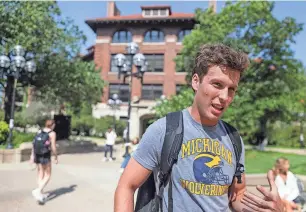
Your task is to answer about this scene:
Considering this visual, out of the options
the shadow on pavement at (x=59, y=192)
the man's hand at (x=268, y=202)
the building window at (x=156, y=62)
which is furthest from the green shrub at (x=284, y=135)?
the man's hand at (x=268, y=202)

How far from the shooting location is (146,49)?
35.7 m

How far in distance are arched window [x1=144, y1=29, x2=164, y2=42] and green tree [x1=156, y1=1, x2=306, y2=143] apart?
53.5ft

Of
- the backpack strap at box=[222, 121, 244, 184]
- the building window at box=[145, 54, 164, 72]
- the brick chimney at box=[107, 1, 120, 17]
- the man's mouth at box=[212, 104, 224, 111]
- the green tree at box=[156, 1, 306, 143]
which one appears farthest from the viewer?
the brick chimney at box=[107, 1, 120, 17]

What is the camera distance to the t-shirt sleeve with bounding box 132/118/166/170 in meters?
1.63

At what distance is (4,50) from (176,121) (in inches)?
612

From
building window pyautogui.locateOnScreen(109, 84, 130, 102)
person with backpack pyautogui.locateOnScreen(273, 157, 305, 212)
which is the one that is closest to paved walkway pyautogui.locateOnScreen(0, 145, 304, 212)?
person with backpack pyautogui.locateOnScreen(273, 157, 305, 212)

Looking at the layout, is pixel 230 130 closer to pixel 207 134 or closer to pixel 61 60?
pixel 207 134

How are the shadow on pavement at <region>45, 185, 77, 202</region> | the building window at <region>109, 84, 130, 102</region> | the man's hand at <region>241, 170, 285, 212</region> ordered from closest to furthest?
1. the man's hand at <region>241, 170, 285, 212</region>
2. the shadow on pavement at <region>45, 185, 77, 202</region>
3. the building window at <region>109, 84, 130, 102</region>

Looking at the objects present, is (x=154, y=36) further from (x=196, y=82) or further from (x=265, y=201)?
(x=265, y=201)

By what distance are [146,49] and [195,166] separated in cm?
3472

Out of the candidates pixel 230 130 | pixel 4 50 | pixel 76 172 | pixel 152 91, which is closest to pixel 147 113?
pixel 152 91

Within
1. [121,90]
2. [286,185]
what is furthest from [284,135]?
[286,185]

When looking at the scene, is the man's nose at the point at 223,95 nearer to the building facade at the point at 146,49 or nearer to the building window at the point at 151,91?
the building facade at the point at 146,49

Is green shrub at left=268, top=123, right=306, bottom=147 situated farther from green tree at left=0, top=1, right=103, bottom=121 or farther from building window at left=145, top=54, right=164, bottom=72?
green tree at left=0, top=1, right=103, bottom=121
